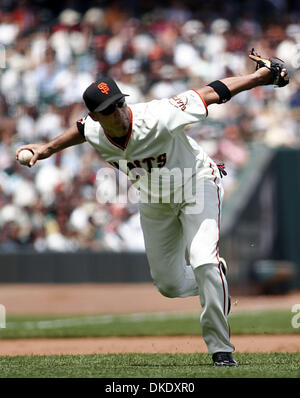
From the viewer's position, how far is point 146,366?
5.18 metres

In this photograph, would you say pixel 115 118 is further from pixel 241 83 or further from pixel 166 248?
pixel 166 248

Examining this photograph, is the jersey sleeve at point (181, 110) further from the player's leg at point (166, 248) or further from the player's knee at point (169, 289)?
the player's knee at point (169, 289)

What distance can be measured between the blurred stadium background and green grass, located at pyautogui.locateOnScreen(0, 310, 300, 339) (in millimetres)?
1999

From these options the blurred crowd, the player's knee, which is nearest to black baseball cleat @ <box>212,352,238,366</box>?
the player's knee

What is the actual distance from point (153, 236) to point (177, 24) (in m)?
10.4

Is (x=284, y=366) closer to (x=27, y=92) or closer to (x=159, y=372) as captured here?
(x=159, y=372)

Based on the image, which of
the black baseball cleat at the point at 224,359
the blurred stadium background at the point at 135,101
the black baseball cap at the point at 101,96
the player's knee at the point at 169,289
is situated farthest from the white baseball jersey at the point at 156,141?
the blurred stadium background at the point at 135,101

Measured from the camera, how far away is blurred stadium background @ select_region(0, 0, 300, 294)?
497 inches

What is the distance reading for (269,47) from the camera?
13930mm

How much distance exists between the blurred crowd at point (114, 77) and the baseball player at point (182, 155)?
7.37 metres

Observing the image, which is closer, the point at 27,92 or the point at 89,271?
the point at 89,271

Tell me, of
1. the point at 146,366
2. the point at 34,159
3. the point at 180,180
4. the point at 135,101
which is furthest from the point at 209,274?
the point at 135,101
